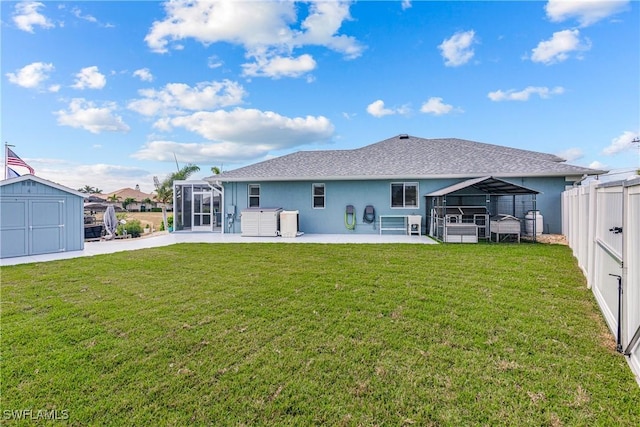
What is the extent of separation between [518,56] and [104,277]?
55.8 feet

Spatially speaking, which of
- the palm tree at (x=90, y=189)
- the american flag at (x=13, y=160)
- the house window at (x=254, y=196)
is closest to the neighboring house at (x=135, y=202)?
the palm tree at (x=90, y=189)

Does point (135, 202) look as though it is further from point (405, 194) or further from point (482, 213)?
point (482, 213)

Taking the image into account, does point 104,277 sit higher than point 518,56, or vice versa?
point 518,56

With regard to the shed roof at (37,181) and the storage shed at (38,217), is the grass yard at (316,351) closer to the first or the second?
the storage shed at (38,217)

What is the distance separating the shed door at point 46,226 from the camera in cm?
902

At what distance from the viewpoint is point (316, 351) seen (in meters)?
2.99

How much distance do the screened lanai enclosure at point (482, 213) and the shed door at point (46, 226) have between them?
1295 centimetres

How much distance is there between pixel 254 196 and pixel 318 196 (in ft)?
10.6

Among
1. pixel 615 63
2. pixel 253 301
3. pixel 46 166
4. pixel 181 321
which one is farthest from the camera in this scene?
pixel 46 166

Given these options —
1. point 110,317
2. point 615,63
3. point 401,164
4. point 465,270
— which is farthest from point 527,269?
point 615,63

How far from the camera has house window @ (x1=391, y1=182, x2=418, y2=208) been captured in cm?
1329

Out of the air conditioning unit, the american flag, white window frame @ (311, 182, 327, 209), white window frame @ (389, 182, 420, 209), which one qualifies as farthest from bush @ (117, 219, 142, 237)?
white window frame @ (389, 182, 420, 209)

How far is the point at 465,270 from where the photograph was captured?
6.20 meters

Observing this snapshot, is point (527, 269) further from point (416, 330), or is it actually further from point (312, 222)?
point (312, 222)
